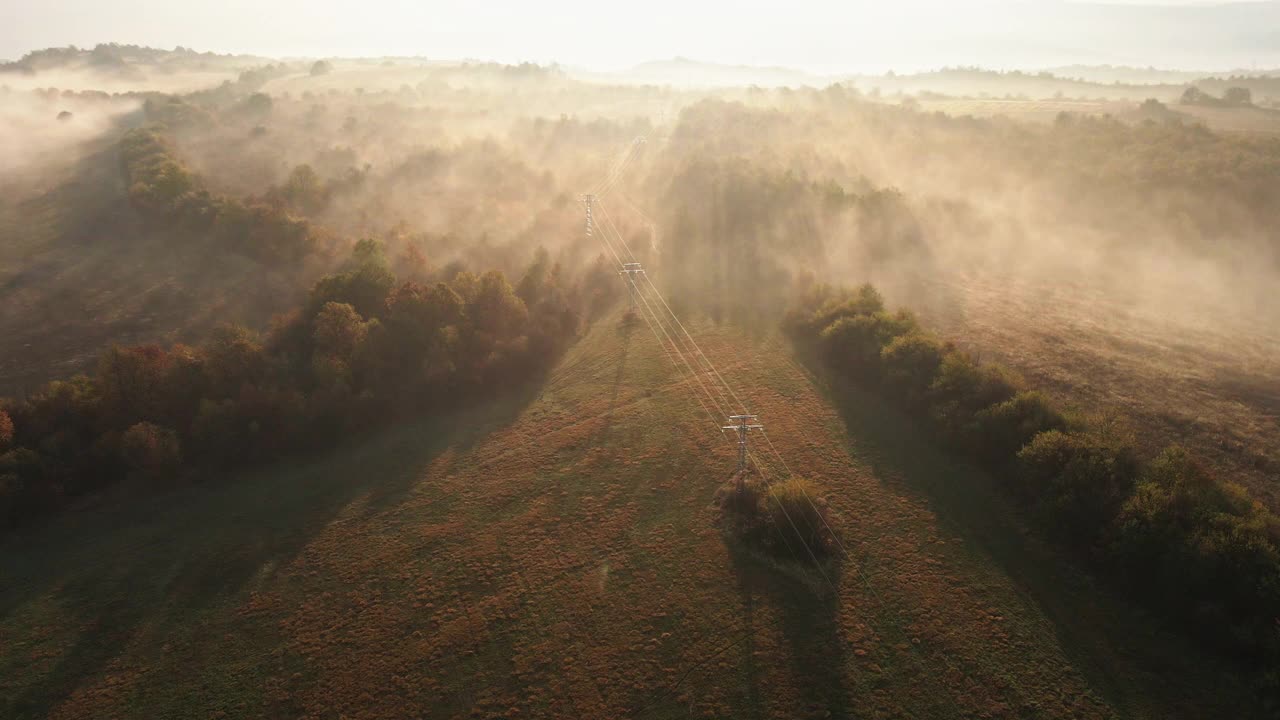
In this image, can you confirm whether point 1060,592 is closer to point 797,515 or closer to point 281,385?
point 797,515

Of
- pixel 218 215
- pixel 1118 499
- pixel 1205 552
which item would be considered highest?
pixel 218 215

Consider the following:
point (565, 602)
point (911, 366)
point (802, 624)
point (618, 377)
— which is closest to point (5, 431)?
point (565, 602)

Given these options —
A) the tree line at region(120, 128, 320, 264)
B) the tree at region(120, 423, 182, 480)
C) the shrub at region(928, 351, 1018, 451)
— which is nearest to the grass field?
the tree at region(120, 423, 182, 480)

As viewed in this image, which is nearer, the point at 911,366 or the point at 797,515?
the point at 797,515

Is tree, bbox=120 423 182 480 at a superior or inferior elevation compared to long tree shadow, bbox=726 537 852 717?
superior

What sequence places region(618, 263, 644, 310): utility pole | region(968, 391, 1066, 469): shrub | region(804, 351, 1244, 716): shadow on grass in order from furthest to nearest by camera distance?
region(618, 263, 644, 310): utility pole < region(968, 391, 1066, 469): shrub < region(804, 351, 1244, 716): shadow on grass

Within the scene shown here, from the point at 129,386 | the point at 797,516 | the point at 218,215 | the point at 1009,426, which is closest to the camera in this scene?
the point at 797,516

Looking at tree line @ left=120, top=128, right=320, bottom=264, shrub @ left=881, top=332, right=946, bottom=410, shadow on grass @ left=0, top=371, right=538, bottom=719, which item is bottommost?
shadow on grass @ left=0, top=371, right=538, bottom=719

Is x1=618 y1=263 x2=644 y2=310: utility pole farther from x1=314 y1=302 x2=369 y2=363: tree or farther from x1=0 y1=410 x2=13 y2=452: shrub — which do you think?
x1=0 y1=410 x2=13 y2=452: shrub
